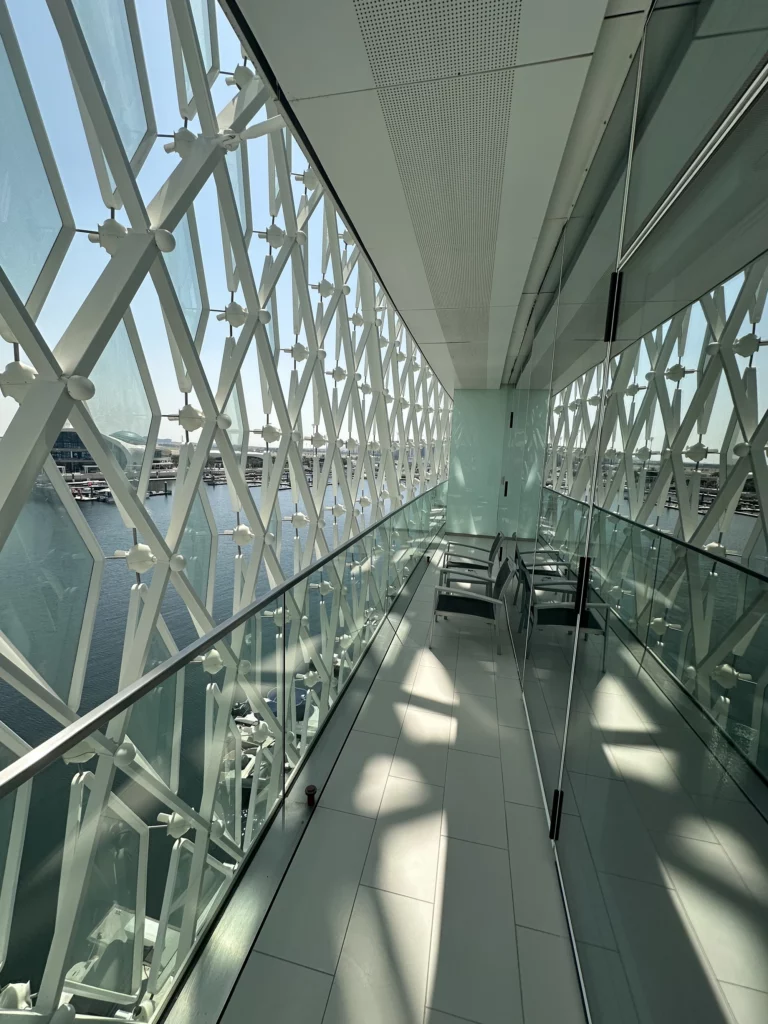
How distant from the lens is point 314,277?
5152mm

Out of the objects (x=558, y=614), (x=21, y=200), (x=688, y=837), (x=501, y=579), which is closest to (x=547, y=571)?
(x=558, y=614)

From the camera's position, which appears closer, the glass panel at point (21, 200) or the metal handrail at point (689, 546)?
the metal handrail at point (689, 546)

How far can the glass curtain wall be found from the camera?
1.93 ft

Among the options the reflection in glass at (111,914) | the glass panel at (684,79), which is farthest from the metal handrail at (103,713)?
the glass panel at (684,79)

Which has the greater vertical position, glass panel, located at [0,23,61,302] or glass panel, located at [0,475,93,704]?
glass panel, located at [0,23,61,302]

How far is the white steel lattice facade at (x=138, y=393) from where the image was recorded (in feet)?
4.01

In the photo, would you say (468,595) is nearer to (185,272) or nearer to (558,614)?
(558,614)

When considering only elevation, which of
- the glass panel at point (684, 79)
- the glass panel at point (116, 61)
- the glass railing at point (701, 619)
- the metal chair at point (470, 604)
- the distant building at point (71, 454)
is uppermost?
the glass panel at point (116, 61)

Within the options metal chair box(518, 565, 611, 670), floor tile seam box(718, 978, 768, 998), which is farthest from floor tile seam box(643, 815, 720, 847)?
metal chair box(518, 565, 611, 670)

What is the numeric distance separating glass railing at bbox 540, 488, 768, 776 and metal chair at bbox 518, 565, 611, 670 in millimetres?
191

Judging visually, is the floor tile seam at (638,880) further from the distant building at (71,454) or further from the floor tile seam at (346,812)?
the distant building at (71,454)

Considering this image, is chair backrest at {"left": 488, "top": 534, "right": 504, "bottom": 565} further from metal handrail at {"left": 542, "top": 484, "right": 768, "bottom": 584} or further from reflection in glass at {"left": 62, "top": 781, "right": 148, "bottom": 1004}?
reflection in glass at {"left": 62, "top": 781, "right": 148, "bottom": 1004}

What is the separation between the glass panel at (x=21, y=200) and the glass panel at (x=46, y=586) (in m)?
1.07

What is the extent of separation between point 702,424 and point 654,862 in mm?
897
